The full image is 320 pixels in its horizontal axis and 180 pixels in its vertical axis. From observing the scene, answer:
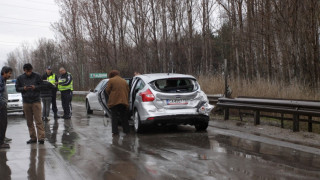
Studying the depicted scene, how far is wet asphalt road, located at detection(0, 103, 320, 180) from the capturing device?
6.05 meters

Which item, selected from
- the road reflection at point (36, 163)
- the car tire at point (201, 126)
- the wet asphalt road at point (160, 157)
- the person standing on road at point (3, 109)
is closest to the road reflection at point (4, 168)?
the wet asphalt road at point (160, 157)

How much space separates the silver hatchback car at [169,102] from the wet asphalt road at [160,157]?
416mm

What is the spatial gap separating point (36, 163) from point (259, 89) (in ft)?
35.4

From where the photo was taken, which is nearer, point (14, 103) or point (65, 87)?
point (65, 87)

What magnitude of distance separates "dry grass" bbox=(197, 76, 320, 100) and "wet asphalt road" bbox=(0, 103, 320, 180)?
4601 millimetres

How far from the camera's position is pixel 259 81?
16234 mm

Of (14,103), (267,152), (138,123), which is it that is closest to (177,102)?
(138,123)

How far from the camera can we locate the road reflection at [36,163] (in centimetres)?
610

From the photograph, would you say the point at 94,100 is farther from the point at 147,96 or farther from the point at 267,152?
the point at 267,152

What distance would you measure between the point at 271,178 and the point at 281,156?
186 cm

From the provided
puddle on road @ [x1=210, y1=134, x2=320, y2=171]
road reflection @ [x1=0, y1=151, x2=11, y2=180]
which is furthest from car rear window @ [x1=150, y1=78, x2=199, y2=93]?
road reflection @ [x1=0, y1=151, x2=11, y2=180]

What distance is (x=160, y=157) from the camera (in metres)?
7.36

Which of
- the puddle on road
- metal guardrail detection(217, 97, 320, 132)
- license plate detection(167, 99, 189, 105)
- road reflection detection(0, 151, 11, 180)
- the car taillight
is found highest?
the car taillight

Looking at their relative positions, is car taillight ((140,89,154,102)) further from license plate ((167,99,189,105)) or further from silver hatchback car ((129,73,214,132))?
license plate ((167,99,189,105))
